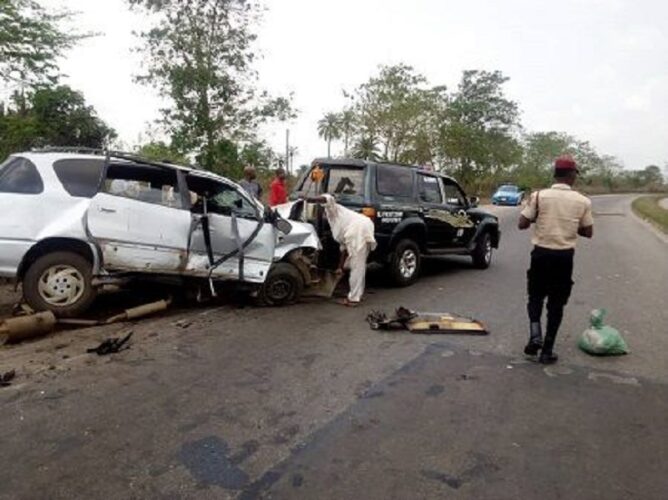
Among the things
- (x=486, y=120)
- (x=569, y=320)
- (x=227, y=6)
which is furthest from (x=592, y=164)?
(x=569, y=320)

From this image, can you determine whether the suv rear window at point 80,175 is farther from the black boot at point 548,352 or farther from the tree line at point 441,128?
the tree line at point 441,128

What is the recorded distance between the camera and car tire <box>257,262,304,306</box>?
23.8ft

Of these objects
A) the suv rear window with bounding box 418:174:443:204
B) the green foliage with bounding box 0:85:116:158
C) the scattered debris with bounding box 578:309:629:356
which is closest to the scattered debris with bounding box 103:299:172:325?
the suv rear window with bounding box 418:174:443:204

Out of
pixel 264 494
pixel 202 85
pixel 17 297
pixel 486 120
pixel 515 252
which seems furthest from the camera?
pixel 486 120

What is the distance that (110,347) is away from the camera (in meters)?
5.41

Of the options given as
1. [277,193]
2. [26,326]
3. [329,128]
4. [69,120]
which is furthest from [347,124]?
[26,326]

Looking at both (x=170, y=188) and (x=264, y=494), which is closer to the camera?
(x=264, y=494)

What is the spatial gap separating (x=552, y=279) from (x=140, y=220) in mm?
4401

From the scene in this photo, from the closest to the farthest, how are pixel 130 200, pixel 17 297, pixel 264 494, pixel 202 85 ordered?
pixel 264 494 < pixel 130 200 < pixel 17 297 < pixel 202 85

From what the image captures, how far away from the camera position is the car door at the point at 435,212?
936cm

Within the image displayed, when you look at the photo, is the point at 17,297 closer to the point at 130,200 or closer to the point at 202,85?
the point at 130,200

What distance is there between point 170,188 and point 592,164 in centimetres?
9780

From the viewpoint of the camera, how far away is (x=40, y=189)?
6.05 m

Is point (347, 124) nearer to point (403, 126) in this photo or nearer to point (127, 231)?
point (403, 126)
